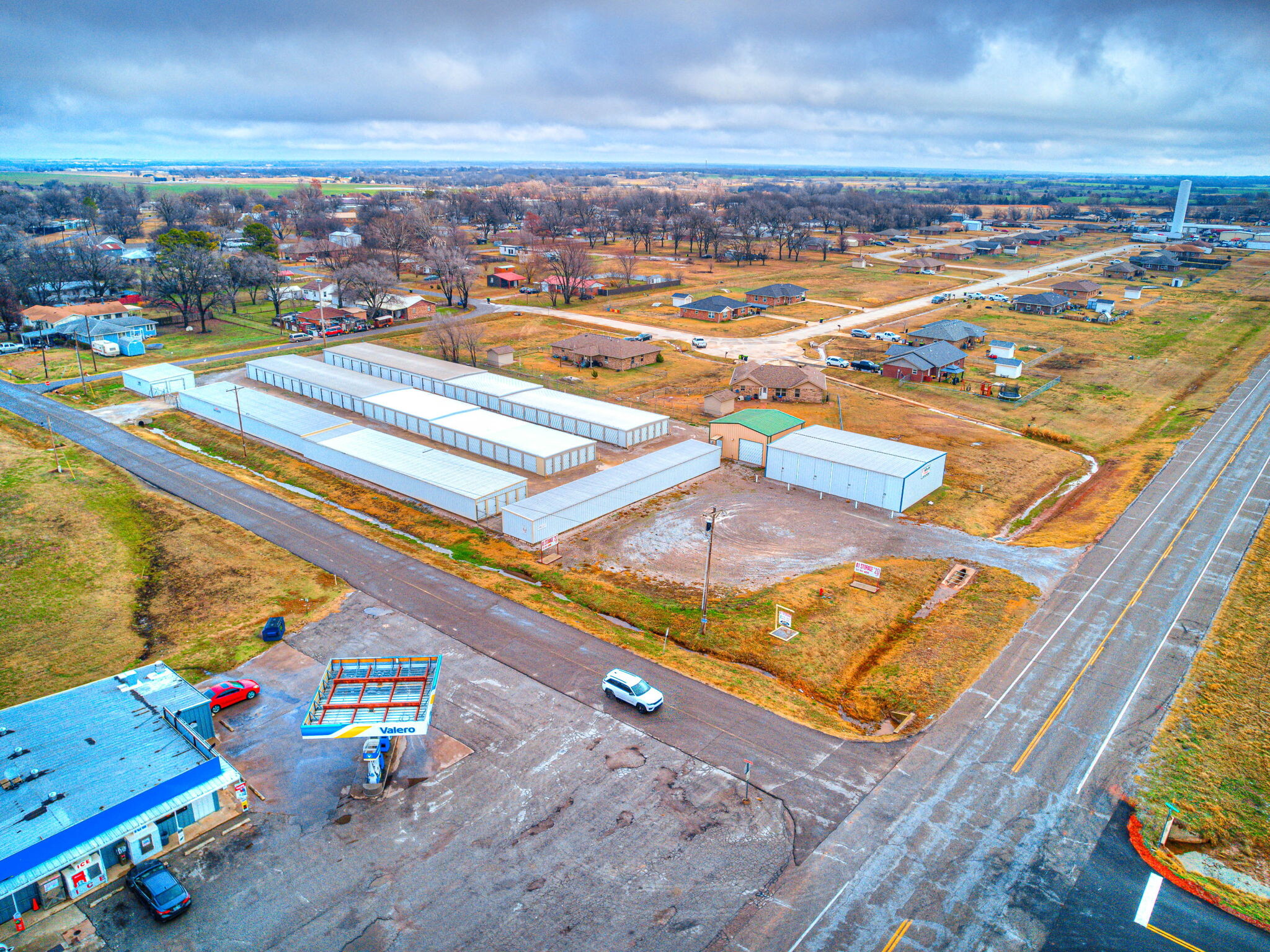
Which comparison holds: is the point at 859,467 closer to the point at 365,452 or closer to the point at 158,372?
the point at 365,452

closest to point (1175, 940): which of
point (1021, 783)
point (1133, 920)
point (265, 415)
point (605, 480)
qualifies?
point (1133, 920)

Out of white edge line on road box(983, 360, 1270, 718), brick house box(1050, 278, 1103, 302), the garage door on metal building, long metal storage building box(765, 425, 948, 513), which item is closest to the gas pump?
white edge line on road box(983, 360, 1270, 718)

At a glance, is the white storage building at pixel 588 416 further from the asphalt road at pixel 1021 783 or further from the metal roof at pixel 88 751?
the metal roof at pixel 88 751

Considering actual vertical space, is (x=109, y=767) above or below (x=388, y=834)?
above

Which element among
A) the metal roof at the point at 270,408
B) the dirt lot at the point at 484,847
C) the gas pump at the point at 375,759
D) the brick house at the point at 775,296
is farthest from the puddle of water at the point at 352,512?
the brick house at the point at 775,296

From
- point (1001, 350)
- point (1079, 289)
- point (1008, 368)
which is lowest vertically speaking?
point (1008, 368)

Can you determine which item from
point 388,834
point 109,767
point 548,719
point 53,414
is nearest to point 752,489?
point 548,719

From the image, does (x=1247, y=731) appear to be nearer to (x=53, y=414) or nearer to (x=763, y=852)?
(x=763, y=852)
